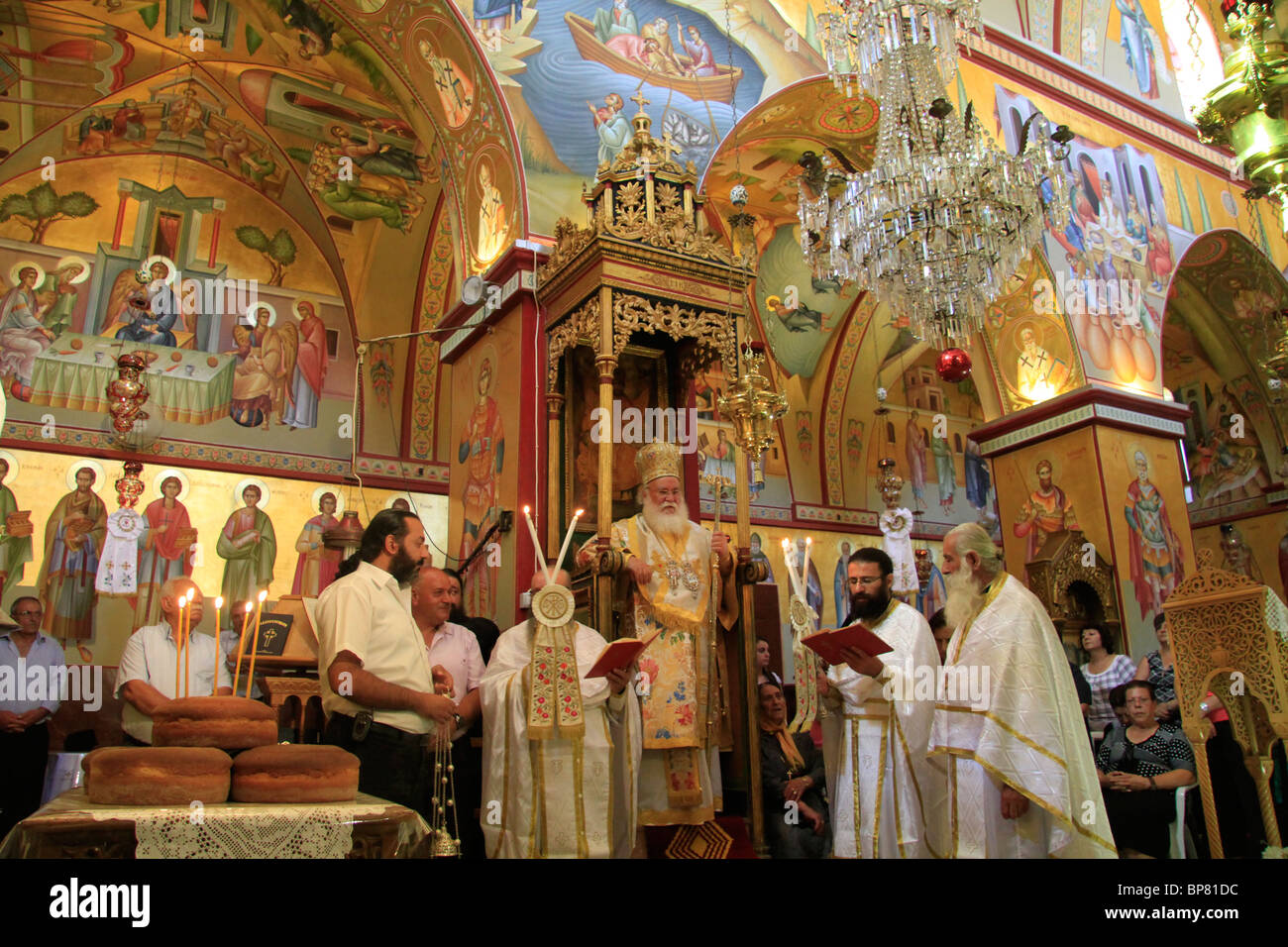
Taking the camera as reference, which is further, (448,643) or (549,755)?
(448,643)

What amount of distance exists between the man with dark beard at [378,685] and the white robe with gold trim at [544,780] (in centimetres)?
88

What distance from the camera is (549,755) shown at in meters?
4.62

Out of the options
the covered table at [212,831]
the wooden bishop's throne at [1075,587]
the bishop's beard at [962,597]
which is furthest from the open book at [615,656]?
the wooden bishop's throne at [1075,587]

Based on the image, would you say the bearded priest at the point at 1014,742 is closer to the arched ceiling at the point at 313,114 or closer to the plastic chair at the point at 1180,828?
the plastic chair at the point at 1180,828

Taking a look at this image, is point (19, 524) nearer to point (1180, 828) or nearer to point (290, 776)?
point (290, 776)

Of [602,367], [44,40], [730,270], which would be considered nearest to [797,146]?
[730,270]

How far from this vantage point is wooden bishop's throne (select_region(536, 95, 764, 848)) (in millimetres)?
5934

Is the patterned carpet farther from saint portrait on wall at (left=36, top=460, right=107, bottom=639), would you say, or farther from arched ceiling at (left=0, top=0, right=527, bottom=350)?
saint portrait on wall at (left=36, top=460, right=107, bottom=639)

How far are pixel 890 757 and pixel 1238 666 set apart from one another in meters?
2.45

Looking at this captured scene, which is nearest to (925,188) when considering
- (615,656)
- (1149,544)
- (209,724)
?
(615,656)

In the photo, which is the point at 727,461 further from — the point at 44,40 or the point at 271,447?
the point at 44,40

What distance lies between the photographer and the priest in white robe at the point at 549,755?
178 inches

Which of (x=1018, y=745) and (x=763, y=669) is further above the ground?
(x=763, y=669)
